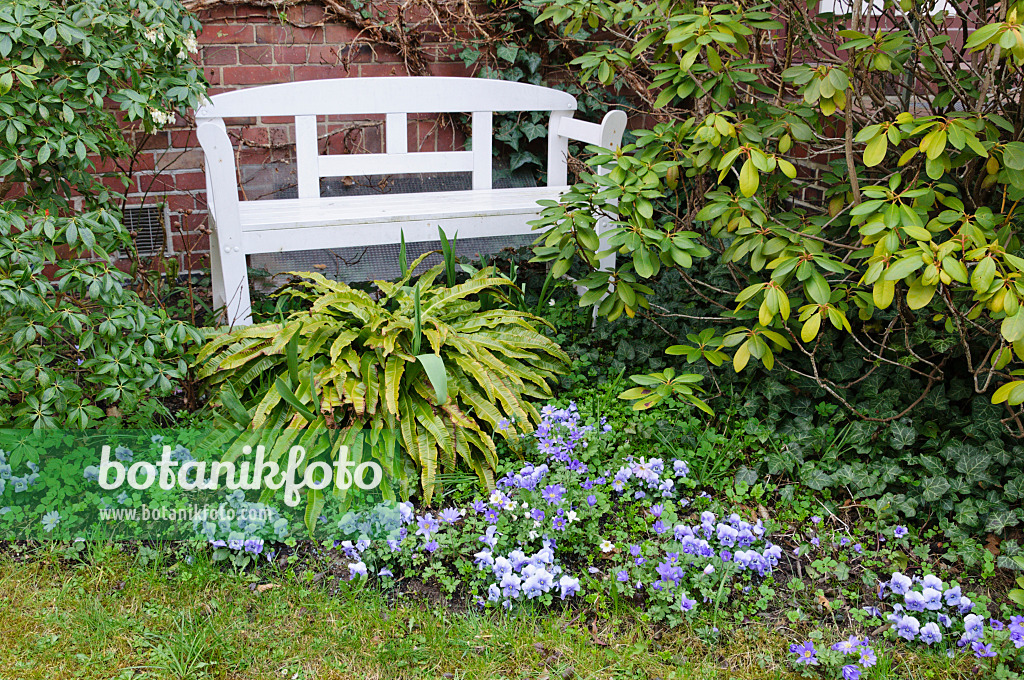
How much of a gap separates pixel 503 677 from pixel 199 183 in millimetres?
2715

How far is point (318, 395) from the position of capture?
2344 millimetres

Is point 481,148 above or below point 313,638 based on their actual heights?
above

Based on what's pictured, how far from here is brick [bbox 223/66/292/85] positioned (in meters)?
3.47

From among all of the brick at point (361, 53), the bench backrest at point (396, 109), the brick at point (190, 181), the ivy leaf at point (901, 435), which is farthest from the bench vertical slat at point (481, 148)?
the ivy leaf at point (901, 435)

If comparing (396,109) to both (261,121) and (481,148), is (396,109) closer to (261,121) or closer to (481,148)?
(481,148)

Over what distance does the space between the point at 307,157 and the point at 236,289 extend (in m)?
0.72

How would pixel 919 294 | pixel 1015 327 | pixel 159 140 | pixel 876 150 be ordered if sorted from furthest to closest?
pixel 159 140 < pixel 876 150 < pixel 919 294 < pixel 1015 327

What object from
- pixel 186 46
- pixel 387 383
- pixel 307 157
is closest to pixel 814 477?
pixel 387 383

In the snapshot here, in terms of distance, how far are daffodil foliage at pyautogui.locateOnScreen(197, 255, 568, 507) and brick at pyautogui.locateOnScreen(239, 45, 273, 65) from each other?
4.55ft

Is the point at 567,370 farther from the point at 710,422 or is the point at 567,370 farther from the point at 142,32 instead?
the point at 142,32

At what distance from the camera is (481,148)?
3504mm

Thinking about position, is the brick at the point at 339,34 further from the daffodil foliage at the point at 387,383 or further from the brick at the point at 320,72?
the daffodil foliage at the point at 387,383

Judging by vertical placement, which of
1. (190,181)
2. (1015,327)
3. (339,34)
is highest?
(339,34)

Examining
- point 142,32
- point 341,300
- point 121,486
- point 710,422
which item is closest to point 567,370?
point 710,422
